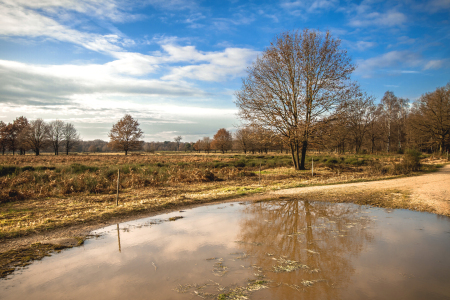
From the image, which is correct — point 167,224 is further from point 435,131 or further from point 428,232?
point 435,131

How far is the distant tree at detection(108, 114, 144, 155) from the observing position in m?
67.7

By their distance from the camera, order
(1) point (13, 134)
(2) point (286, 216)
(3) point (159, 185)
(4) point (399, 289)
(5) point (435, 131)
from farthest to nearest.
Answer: (1) point (13, 134)
(5) point (435, 131)
(3) point (159, 185)
(2) point (286, 216)
(4) point (399, 289)

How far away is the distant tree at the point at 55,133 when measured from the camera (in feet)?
237

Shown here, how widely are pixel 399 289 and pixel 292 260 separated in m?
1.78

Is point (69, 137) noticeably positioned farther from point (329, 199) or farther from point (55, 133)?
point (329, 199)

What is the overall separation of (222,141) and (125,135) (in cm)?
Answer: 3405

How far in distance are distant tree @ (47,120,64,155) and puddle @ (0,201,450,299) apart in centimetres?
7935

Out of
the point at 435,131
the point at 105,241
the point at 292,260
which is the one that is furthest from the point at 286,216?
the point at 435,131

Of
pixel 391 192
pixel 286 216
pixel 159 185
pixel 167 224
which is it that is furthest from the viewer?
pixel 159 185

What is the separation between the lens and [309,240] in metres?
6.20

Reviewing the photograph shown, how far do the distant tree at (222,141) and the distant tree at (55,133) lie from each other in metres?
48.5

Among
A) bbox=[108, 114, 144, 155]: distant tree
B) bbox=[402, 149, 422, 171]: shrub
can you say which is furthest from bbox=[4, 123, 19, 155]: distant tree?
bbox=[402, 149, 422, 171]: shrub

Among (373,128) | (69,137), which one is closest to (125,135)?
(69,137)

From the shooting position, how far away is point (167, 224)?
7.90 metres
